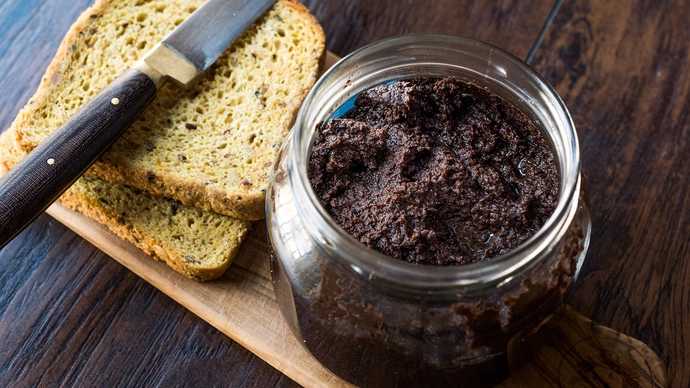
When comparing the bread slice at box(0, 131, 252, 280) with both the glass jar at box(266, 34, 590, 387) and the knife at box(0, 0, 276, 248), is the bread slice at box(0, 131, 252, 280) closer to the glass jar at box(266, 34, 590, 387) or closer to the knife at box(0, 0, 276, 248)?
the knife at box(0, 0, 276, 248)

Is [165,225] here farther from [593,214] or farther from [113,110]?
[593,214]

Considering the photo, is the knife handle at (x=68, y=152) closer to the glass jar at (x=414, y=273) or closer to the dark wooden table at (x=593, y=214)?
the dark wooden table at (x=593, y=214)

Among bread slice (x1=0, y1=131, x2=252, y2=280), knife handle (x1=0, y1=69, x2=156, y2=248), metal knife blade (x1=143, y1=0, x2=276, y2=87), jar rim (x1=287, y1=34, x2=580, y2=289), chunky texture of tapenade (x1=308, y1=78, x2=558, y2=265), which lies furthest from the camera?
metal knife blade (x1=143, y1=0, x2=276, y2=87)

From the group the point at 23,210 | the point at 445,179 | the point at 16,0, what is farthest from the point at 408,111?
the point at 16,0

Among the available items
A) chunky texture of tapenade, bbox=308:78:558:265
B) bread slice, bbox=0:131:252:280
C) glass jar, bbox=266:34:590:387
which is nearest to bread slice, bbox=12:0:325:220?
bread slice, bbox=0:131:252:280

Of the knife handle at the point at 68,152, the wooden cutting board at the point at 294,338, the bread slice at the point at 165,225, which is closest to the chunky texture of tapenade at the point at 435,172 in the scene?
the wooden cutting board at the point at 294,338

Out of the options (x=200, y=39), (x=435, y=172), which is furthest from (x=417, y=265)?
(x=200, y=39)
